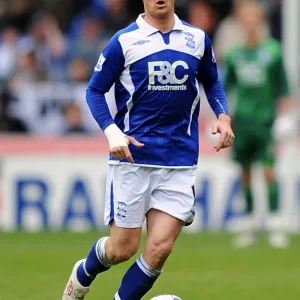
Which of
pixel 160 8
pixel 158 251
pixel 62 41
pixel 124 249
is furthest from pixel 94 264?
pixel 62 41

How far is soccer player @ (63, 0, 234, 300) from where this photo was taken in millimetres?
7039

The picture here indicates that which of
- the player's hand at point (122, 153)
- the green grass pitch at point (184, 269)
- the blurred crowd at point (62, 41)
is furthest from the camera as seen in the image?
the blurred crowd at point (62, 41)

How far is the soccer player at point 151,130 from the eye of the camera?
7.04m

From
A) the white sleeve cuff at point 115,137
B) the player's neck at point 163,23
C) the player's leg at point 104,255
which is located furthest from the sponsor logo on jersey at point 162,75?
the player's leg at point 104,255

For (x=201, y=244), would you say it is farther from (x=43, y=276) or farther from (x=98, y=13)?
(x=98, y=13)

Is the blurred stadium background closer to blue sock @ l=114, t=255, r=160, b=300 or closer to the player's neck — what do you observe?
blue sock @ l=114, t=255, r=160, b=300

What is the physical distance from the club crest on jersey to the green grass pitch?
2274 millimetres

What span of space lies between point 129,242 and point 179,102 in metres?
0.97

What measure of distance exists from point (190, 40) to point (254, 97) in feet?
19.7

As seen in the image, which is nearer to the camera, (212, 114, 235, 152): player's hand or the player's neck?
(212, 114, 235, 152): player's hand

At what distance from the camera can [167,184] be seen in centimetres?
712

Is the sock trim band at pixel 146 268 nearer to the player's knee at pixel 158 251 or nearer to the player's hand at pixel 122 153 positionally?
the player's knee at pixel 158 251

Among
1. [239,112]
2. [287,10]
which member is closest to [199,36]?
[239,112]

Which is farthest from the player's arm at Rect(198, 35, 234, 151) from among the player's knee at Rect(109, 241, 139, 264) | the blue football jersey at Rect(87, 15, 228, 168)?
the player's knee at Rect(109, 241, 139, 264)
